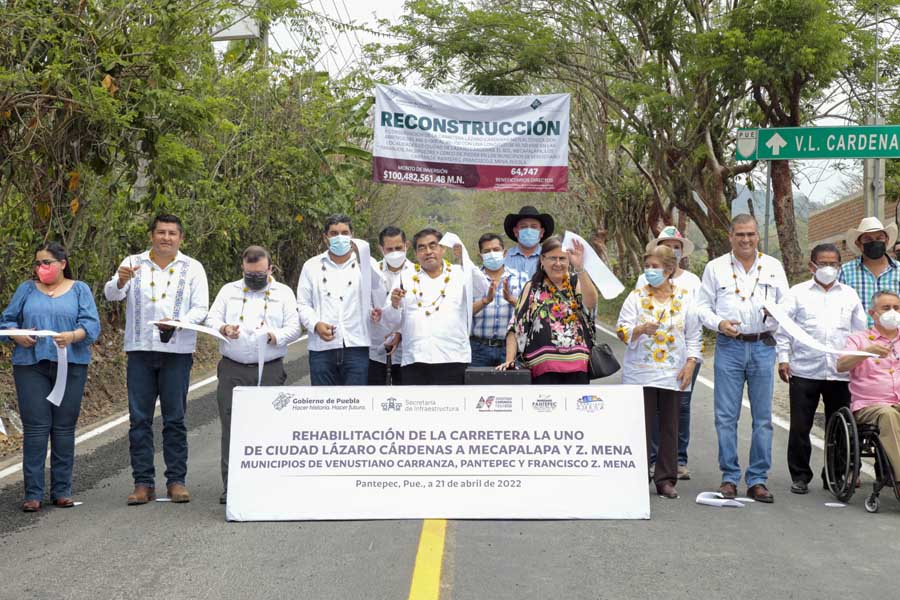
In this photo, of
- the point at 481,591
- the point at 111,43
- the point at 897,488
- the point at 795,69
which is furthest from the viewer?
the point at 795,69

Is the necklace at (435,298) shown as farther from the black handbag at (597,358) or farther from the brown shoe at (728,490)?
the brown shoe at (728,490)

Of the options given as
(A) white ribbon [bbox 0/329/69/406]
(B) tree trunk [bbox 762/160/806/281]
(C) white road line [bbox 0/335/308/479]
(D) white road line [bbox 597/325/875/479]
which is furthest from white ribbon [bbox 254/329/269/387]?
(B) tree trunk [bbox 762/160/806/281]

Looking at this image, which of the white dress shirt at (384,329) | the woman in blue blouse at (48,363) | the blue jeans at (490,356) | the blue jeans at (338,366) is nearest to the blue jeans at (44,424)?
the woman in blue blouse at (48,363)

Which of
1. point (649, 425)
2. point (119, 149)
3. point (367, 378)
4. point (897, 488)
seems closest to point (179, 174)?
point (119, 149)

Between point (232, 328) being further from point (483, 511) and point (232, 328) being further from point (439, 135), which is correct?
point (439, 135)

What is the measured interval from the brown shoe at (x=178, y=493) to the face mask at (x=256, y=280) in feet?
5.03

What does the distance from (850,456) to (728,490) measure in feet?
2.93

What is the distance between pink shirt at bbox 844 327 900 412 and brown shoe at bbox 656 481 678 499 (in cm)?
150

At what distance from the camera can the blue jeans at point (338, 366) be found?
8.46m

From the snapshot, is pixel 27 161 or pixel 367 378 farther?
pixel 27 161

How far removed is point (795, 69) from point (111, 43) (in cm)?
1079

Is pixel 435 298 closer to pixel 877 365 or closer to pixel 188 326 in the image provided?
pixel 188 326

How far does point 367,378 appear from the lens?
28.6 feet

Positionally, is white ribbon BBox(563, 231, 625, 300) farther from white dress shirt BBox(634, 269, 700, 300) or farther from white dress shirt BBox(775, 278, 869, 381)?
white dress shirt BBox(775, 278, 869, 381)
